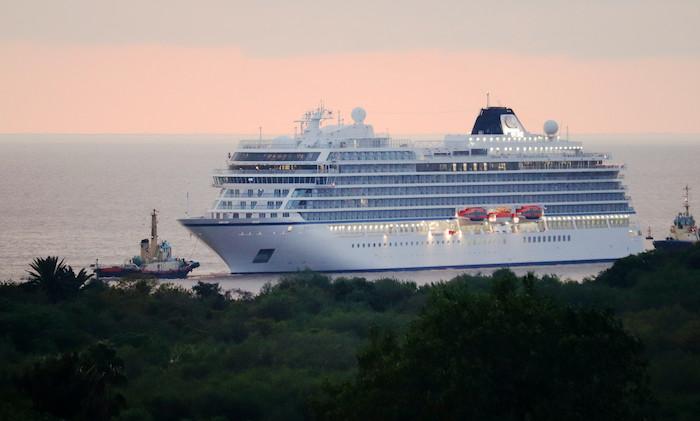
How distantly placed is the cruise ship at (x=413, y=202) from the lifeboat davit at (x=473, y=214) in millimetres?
45

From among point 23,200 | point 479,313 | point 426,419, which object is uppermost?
point 23,200

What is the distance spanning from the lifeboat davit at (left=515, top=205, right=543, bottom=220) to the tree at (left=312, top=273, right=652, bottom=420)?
45.3m

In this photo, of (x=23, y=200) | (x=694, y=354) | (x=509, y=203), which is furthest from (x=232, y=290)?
(x=23, y=200)

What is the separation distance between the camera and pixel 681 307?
52.8m

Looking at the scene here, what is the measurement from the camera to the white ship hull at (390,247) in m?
72.6

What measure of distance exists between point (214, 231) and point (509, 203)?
15.9 m

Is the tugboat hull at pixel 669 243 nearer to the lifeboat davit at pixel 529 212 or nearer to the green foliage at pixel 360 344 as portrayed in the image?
the lifeboat davit at pixel 529 212

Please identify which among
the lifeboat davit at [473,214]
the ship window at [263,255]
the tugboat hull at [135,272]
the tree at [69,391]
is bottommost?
the tree at [69,391]

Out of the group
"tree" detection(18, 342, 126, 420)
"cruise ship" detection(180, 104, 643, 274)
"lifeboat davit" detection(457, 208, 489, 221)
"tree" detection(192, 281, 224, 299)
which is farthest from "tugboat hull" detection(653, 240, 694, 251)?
"tree" detection(18, 342, 126, 420)

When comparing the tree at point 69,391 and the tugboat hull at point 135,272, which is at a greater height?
the tugboat hull at point 135,272

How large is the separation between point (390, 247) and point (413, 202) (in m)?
3.09

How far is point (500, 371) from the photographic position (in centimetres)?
3459

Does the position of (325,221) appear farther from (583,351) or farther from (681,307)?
(583,351)

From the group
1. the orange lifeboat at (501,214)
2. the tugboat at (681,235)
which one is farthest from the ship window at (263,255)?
the tugboat at (681,235)
